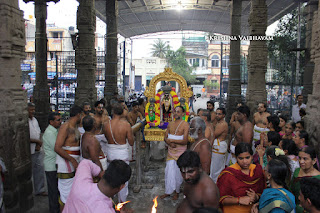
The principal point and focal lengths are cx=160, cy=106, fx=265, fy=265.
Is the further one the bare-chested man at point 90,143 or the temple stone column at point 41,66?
the temple stone column at point 41,66

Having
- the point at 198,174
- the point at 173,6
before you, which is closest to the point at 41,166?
the point at 198,174

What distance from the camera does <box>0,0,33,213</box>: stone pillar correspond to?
13.3 ft

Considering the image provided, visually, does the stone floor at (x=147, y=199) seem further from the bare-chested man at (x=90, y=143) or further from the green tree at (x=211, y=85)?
the green tree at (x=211, y=85)

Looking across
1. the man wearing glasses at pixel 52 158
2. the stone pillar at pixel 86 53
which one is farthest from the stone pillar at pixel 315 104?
the stone pillar at pixel 86 53

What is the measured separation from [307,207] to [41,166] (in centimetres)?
466

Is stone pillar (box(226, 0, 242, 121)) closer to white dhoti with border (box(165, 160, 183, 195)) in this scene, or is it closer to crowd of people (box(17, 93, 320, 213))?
crowd of people (box(17, 93, 320, 213))

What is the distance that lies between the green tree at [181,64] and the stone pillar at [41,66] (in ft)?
106

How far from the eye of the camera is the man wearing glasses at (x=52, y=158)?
14.1ft

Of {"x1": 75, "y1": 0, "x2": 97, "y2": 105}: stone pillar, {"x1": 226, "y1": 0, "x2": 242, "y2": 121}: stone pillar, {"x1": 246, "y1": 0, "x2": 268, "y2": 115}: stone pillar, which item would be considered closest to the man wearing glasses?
{"x1": 75, "y1": 0, "x2": 97, "y2": 105}: stone pillar

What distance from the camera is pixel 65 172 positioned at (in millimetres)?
4172

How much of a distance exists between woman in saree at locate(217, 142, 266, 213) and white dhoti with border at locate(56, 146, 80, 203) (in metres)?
2.37

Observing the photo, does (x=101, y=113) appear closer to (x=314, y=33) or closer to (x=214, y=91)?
(x=314, y=33)

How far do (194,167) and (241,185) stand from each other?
0.78 m

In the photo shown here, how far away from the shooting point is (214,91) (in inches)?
1561
